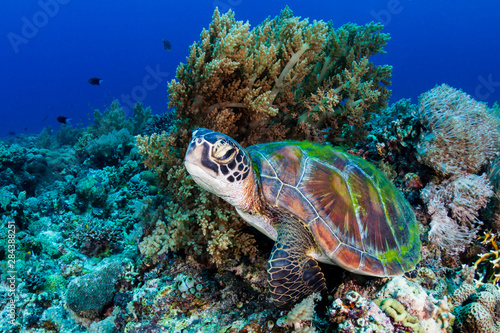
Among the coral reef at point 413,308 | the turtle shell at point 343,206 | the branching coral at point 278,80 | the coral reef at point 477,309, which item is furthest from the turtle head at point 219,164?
the coral reef at point 477,309

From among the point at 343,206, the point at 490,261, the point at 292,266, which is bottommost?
the point at 490,261

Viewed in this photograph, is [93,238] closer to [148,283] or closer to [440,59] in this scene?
[148,283]

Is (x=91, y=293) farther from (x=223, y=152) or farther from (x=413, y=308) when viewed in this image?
(x=413, y=308)

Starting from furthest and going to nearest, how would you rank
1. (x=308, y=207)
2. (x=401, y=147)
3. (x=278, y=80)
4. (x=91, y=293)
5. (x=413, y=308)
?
(x=278, y=80)
(x=401, y=147)
(x=91, y=293)
(x=308, y=207)
(x=413, y=308)

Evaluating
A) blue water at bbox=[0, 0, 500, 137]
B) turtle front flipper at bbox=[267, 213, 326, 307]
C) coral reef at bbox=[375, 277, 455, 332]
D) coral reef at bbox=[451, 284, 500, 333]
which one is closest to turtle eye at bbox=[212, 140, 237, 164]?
turtle front flipper at bbox=[267, 213, 326, 307]

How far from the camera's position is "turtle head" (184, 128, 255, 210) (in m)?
1.77

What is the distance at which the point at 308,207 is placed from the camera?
2.07 metres

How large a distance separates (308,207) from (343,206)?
12.4 inches

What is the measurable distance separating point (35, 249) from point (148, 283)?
95.8 inches

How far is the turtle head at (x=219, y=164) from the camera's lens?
69.5 inches

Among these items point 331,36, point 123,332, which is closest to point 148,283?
point 123,332

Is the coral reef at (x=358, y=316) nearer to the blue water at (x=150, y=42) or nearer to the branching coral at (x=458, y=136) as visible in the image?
the branching coral at (x=458, y=136)

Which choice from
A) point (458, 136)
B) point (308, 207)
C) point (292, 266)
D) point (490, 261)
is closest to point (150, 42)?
point (458, 136)

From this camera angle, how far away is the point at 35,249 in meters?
3.63
